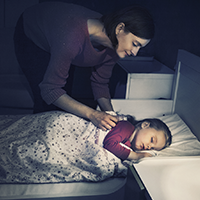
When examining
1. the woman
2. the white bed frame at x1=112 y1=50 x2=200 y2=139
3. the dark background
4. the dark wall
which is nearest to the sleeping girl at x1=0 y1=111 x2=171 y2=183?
the woman

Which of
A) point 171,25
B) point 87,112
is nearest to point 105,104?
point 87,112

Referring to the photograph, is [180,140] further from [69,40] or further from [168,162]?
[69,40]

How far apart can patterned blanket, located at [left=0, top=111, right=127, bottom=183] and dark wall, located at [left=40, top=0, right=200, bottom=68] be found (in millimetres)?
1069

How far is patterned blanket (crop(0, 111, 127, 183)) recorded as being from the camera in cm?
111

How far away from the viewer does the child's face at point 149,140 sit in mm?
1447

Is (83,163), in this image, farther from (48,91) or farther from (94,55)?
(94,55)

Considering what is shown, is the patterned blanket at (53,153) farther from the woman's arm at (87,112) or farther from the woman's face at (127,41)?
the woman's face at (127,41)

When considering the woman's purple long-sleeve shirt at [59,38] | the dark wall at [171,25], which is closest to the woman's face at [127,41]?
the woman's purple long-sleeve shirt at [59,38]

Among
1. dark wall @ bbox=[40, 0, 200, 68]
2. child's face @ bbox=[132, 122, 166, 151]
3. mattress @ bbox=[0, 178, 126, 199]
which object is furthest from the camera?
dark wall @ bbox=[40, 0, 200, 68]

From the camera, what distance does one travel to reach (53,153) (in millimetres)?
1189

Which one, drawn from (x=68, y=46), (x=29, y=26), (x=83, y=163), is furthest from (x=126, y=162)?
(x=29, y=26)

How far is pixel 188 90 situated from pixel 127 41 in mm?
745

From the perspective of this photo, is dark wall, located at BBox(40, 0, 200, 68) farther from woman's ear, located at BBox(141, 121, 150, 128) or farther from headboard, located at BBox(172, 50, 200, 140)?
woman's ear, located at BBox(141, 121, 150, 128)

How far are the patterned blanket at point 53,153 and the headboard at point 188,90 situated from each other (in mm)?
688
